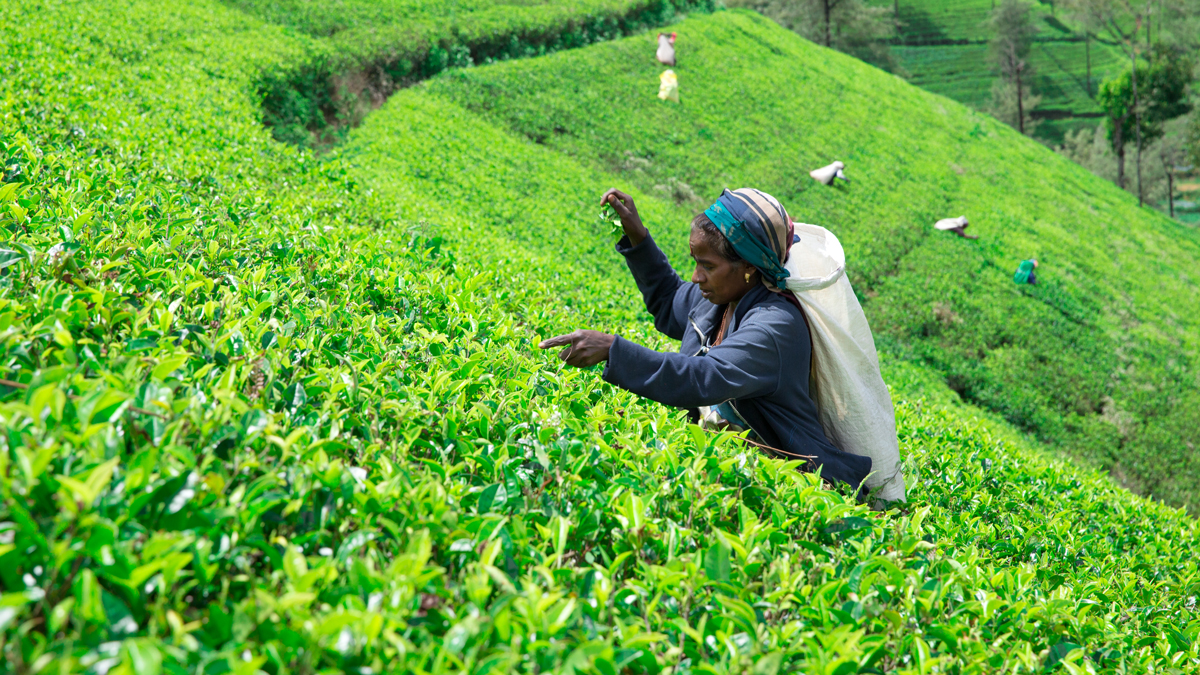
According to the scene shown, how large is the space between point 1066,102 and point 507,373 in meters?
75.0

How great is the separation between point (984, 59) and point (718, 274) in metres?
75.9

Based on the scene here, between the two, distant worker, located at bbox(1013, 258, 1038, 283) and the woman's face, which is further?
distant worker, located at bbox(1013, 258, 1038, 283)

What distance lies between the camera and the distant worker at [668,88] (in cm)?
1652

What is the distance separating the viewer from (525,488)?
182 cm

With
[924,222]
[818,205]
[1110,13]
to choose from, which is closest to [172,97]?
[818,205]

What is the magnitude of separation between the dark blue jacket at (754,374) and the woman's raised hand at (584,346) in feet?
0.12

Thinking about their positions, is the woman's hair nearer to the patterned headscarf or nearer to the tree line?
the patterned headscarf

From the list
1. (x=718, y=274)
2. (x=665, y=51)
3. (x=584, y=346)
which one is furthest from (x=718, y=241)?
(x=665, y=51)

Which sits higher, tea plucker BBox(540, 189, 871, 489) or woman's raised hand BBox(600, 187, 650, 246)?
woman's raised hand BBox(600, 187, 650, 246)

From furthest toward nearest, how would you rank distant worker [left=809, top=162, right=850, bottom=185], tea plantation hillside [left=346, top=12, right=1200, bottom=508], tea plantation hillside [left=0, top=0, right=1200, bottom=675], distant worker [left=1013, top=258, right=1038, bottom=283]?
1. distant worker [left=809, top=162, right=850, bottom=185]
2. distant worker [left=1013, top=258, right=1038, bottom=283]
3. tea plantation hillside [left=346, top=12, right=1200, bottom=508]
4. tea plantation hillside [left=0, top=0, right=1200, bottom=675]

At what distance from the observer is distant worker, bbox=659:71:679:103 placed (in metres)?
16.5

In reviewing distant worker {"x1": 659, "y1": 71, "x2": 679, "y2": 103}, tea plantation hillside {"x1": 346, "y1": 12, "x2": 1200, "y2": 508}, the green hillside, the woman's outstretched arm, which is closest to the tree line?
the green hillside

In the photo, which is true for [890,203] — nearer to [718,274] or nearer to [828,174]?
[828,174]

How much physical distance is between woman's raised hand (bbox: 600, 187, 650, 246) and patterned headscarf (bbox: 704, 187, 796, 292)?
2.13ft
